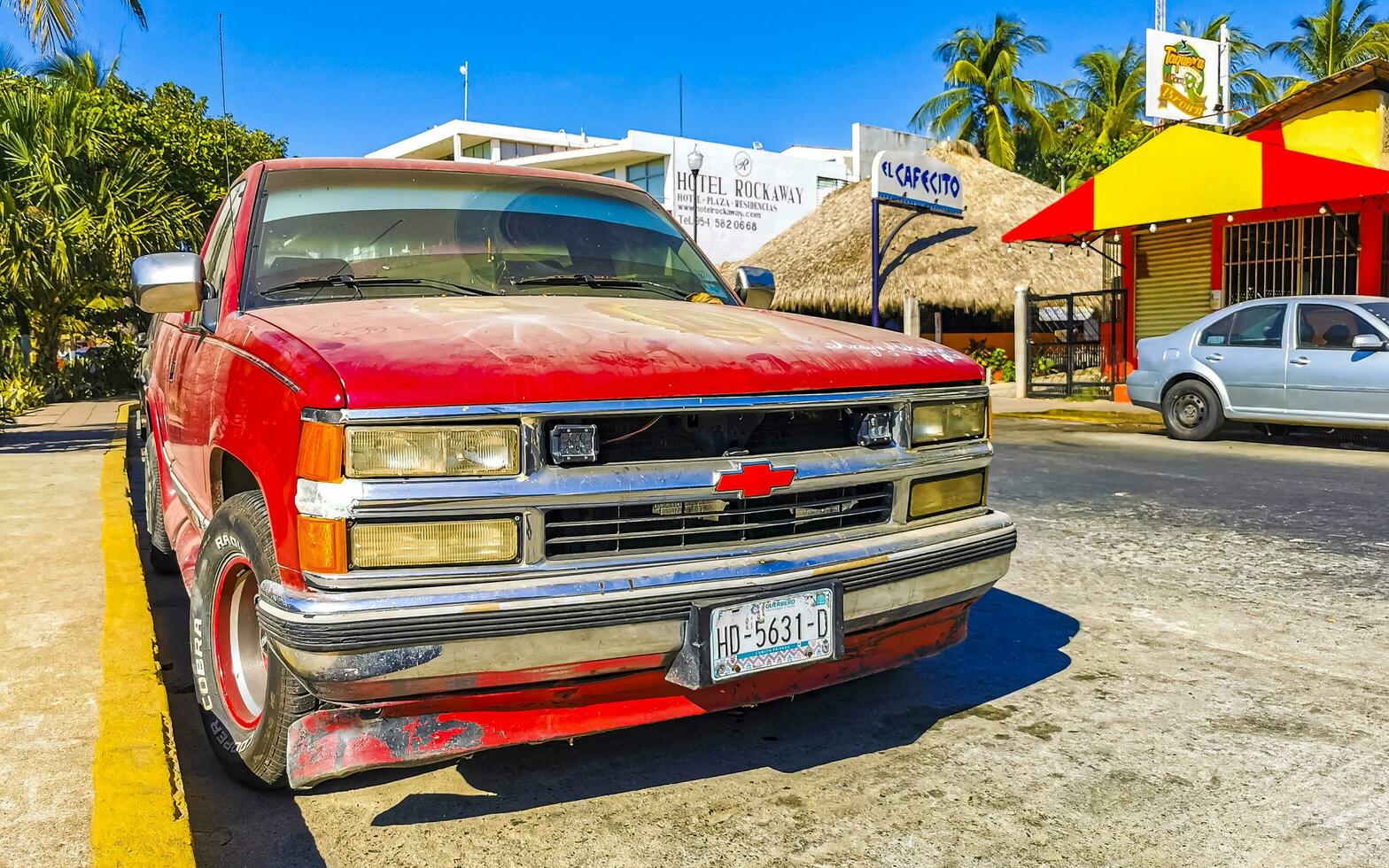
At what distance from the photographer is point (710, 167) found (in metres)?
41.9

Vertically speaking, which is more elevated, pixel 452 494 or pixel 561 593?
pixel 452 494

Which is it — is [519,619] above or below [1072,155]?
below

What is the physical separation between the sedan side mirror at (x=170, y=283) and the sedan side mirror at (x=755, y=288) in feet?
6.60

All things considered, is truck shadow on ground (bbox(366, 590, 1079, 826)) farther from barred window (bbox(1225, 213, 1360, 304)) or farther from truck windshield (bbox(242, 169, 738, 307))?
barred window (bbox(1225, 213, 1360, 304))

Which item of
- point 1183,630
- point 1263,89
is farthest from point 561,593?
point 1263,89

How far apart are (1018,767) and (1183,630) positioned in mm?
1620

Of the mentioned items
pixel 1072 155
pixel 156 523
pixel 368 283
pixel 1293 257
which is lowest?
pixel 156 523

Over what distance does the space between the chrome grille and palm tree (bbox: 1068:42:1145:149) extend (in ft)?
123

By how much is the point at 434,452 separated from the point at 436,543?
194 millimetres

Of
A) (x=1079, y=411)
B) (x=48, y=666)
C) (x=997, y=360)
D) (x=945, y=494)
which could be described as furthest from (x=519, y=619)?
(x=997, y=360)

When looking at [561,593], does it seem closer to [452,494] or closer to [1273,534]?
[452,494]

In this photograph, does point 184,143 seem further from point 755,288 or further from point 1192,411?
point 755,288

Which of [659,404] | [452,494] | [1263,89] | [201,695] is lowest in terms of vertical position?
[201,695]

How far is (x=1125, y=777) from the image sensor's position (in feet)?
9.45
